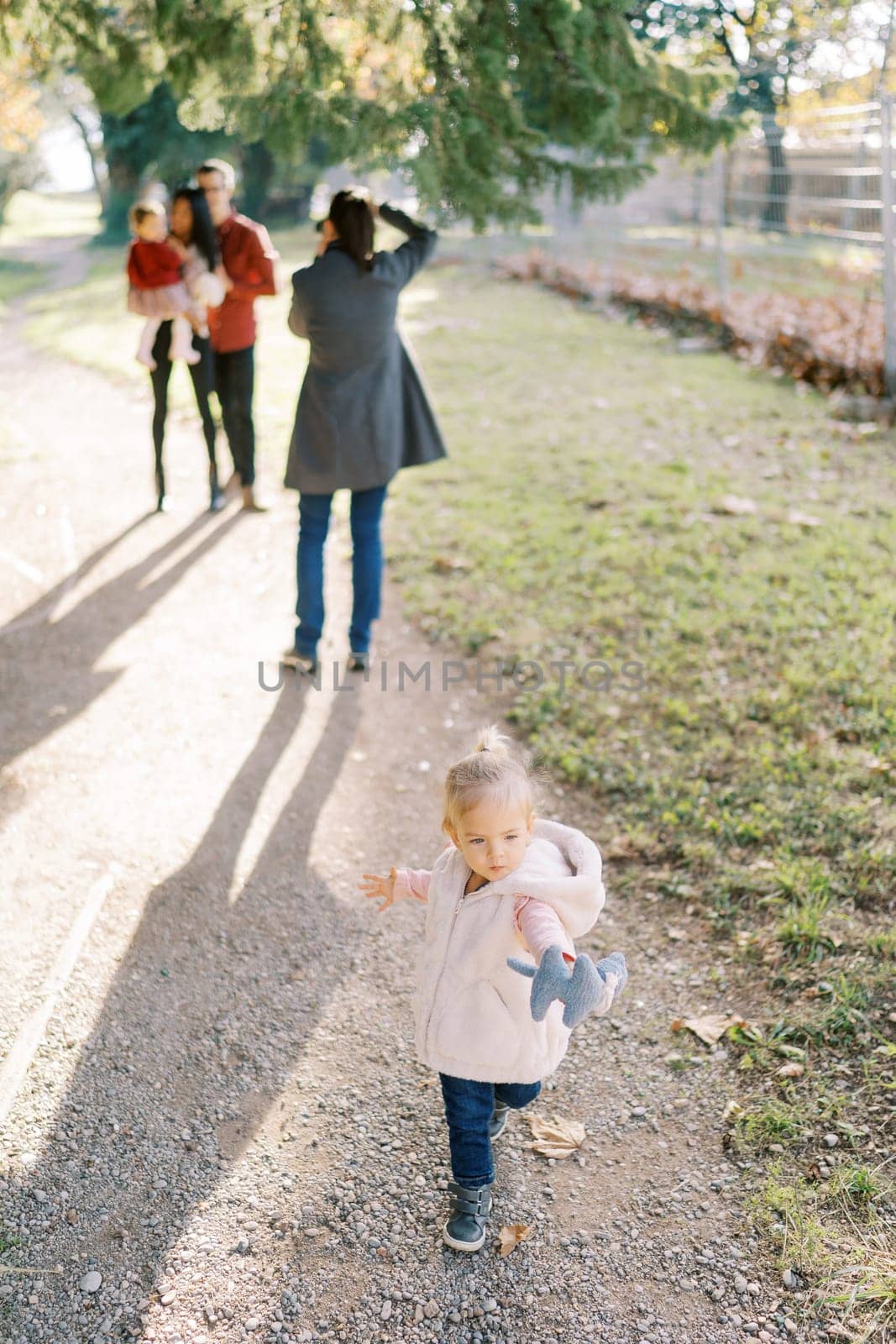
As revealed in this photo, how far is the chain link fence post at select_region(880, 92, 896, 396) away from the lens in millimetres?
8164

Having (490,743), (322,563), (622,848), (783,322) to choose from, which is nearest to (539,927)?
(490,743)

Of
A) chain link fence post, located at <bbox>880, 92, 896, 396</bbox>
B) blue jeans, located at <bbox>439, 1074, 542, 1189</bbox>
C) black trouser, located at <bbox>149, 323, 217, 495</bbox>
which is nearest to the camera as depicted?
blue jeans, located at <bbox>439, 1074, 542, 1189</bbox>

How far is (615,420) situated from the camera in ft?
29.9

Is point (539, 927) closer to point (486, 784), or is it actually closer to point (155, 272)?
point (486, 784)

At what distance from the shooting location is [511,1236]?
2625 mm

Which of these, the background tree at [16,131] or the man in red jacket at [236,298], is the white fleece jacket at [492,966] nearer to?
the man in red jacket at [236,298]

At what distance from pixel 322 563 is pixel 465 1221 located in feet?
10.2

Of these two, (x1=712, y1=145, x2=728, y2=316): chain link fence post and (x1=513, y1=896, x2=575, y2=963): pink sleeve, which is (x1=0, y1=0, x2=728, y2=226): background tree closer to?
(x1=513, y1=896, x2=575, y2=963): pink sleeve

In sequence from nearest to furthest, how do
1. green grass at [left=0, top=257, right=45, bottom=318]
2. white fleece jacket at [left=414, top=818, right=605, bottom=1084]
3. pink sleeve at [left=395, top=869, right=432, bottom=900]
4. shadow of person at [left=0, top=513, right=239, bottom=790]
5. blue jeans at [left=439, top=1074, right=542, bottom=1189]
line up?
white fleece jacket at [left=414, top=818, right=605, bottom=1084] < blue jeans at [left=439, top=1074, right=542, bottom=1189] < pink sleeve at [left=395, top=869, right=432, bottom=900] < shadow of person at [left=0, top=513, right=239, bottom=790] < green grass at [left=0, top=257, right=45, bottom=318]

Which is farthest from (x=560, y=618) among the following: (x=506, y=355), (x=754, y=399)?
(x=506, y=355)

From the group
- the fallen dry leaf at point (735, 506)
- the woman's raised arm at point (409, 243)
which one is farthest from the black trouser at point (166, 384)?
the fallen dry leaf at point (735, 506)

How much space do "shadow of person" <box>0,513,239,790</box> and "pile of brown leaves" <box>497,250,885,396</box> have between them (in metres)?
5.62

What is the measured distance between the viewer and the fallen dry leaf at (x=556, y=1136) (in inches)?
114

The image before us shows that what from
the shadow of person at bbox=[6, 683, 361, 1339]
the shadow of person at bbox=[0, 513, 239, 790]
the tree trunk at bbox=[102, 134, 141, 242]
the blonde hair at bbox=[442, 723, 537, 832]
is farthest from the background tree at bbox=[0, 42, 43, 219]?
the blonde hair at bbox=[442, 723, 537, 832]
